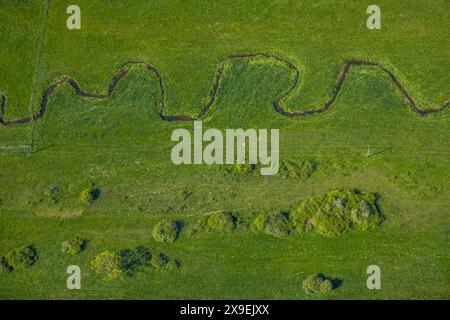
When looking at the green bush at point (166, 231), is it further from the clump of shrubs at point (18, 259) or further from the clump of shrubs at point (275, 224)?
the clump of shrubs at point (18, 259)

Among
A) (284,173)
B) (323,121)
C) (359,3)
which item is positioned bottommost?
(284,173)

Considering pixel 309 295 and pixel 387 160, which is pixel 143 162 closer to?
pixel 309 295

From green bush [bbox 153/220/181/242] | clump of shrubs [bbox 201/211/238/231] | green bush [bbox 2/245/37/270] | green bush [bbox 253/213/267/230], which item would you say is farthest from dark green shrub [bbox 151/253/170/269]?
green bush [bbox 2/245/37/270]

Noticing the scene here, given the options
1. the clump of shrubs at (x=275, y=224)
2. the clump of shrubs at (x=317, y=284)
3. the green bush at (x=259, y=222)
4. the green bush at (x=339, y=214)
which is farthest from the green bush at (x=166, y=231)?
the clump of shrubs at (x=317, y=284)

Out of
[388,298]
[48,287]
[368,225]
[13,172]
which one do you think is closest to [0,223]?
[13,172]

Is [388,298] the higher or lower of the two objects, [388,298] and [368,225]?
the lower

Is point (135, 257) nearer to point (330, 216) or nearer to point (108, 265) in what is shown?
point (108, 265)
